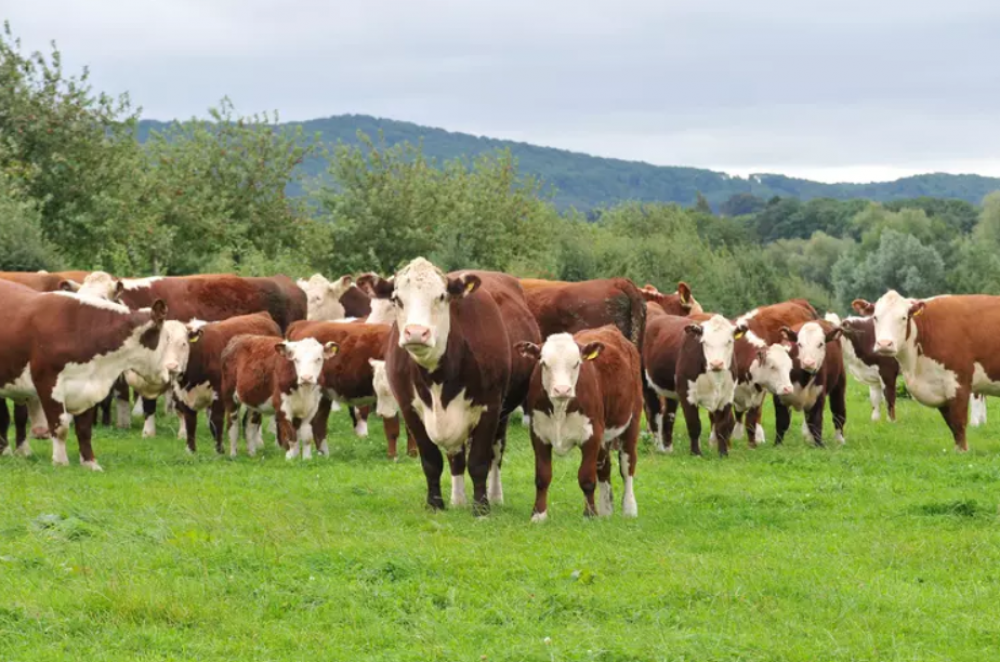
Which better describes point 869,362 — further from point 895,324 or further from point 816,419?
point 895,324

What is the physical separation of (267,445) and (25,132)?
1817cm

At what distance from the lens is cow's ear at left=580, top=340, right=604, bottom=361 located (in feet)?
38.6

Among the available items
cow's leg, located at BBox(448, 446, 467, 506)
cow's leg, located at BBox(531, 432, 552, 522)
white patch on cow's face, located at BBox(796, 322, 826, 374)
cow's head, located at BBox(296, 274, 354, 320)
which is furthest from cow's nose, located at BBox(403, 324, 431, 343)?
cow's head, located at BBox(296, 274, 354, 320)

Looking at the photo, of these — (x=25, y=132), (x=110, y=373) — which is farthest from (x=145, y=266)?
(x=110, y=373)

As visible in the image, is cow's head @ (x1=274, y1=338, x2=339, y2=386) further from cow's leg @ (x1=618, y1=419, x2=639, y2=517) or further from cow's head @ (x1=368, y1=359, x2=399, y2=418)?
cow's leg @ (x1=618, y1=419, x2=639, y2=517)

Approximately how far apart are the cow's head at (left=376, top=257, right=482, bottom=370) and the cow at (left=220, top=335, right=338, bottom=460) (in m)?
5.03

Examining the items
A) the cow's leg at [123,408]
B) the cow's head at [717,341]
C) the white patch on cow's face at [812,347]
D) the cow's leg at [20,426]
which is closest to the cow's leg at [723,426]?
the cow's head at [717,341]

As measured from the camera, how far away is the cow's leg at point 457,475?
1251cm

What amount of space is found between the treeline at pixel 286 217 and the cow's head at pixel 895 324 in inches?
705

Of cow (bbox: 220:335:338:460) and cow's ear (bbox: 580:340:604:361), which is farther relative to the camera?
cow (bbox: 220:335:338:460)

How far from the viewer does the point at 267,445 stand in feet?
62.5

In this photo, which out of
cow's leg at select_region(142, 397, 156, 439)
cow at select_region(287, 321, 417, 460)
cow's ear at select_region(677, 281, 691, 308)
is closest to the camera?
cow at select_region(287, 321, 417, 460)

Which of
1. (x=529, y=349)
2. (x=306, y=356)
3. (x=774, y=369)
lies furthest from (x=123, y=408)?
(x=529, y=349)

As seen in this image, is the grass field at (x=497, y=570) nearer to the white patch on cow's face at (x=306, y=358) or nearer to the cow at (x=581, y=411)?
the cow at (x=581, y=411)
